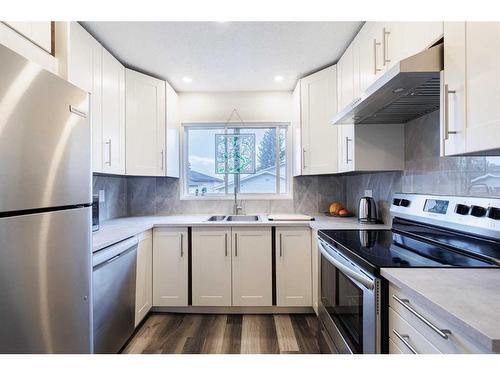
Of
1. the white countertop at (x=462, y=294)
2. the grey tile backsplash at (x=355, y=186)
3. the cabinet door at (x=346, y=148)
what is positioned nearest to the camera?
the white countertop at (x=462, y=294)

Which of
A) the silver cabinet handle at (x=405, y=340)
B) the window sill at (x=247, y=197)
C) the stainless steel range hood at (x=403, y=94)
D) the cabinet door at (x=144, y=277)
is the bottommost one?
the cabinet door at (x=144, y=277)

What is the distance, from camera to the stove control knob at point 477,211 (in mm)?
1155

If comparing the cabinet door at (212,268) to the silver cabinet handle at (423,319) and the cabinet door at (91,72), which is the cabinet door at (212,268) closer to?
the cabinet door at (91,72)

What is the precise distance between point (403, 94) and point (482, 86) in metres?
0.45

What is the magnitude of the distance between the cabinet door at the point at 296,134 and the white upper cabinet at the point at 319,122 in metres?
0.05

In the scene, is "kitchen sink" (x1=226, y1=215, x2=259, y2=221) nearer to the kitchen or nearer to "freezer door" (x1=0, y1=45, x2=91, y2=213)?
the kitchen

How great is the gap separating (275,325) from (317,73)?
2.30 meters

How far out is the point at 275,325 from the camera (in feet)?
7.12

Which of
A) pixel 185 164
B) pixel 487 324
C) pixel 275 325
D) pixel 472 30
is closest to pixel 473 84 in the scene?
pixel 472 30

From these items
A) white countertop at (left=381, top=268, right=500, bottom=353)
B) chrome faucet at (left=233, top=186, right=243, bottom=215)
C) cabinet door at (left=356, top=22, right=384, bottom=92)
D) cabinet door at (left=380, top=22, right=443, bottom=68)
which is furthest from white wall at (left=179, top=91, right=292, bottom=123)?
white countertop at (left=381, top=268, right=500, bottom=353)

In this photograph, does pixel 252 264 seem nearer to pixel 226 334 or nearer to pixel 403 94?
pixel 226 334

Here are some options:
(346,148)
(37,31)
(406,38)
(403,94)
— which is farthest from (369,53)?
(37,31)

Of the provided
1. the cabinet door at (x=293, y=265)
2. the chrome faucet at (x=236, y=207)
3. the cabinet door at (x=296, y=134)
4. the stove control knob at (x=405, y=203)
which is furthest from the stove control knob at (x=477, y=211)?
the chrome faucet at (x=236, y=207)

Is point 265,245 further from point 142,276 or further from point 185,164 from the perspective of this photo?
point 185,164
